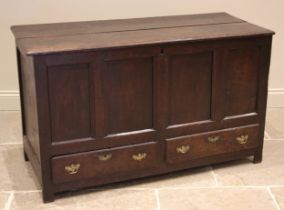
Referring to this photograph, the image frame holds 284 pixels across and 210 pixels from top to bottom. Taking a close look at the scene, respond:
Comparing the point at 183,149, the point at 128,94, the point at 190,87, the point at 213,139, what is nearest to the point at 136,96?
the point at 128,94

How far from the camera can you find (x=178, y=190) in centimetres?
289

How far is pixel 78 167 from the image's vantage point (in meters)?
2.77

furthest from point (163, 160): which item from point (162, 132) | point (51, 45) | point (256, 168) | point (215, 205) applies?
point (51, 45)

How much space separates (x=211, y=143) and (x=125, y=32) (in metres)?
0.77

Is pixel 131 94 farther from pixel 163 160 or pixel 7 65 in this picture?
pixel 7 65

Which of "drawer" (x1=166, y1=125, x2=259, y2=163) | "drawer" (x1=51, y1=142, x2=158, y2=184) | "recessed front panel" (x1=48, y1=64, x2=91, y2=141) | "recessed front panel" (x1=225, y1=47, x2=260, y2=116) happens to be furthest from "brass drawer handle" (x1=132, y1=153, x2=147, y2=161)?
"recessed front panel" (x1=225, y1=47, x2=260, y2=116)

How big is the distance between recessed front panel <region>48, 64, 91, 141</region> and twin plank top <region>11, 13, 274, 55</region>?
12 centimetres

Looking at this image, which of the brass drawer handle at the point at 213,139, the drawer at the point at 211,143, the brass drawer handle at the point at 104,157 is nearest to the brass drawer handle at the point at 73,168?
the brass drawer handle at the point at 104,157

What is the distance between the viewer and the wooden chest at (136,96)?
2.64 meters

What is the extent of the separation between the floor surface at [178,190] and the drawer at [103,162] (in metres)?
0.11

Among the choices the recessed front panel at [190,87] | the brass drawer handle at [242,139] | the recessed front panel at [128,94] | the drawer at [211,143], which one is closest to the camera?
the recessed front panel at [128,94]

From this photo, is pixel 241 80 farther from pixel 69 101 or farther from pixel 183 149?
pixel 69 101

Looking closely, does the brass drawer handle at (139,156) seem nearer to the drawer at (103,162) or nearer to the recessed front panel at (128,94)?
the drawer at (103,162)

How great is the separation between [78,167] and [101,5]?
1354mm
